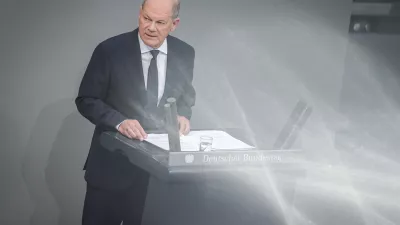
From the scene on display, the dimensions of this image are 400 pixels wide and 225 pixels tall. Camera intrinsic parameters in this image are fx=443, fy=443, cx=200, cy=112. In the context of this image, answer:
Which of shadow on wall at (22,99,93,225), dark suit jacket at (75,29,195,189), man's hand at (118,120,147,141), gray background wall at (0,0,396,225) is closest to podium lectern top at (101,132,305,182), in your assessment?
man's hand at (118,120,147,141)

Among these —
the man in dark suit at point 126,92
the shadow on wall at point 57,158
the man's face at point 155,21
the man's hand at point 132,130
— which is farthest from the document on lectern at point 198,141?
the shadow on wall at point 57,158

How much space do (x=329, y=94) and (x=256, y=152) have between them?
1242mm

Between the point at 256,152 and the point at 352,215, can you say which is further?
the point at 352,215

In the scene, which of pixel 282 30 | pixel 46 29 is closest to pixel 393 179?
pixel 282 30

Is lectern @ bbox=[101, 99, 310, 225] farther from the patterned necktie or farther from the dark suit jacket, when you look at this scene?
the patterned necktie

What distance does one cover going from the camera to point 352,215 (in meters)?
2.38

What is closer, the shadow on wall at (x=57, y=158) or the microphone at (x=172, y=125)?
the microphone at (x=172, y=125)

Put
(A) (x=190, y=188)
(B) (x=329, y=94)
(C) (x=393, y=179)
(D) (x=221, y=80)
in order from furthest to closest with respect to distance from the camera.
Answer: (C) (x=393, y=179)
(B) (x=329, y=94)
(D) (x=221, y=80)
(A) (x=190, y=188)

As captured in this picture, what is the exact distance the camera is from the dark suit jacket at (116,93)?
134 cm

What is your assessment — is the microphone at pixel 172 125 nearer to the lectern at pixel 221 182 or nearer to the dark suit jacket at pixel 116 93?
the lectern at pixel 221 182

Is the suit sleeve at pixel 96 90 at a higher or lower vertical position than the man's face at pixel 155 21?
lower

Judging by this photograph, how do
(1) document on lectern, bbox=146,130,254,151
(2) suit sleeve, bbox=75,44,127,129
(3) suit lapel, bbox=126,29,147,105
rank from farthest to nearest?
(3) suit lapel, bbox=126,29,147,105, (2) suit sleeve, bbox=75,44,127,129, (1) document on lectern, bbox=146,130,254,151

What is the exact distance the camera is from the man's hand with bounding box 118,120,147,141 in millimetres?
1096

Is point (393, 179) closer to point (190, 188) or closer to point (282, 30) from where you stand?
point (282, 30)
